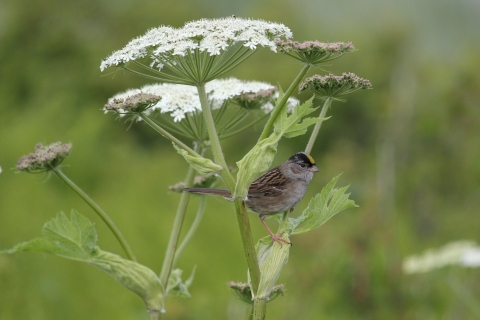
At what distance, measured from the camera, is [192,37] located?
242 centimetres

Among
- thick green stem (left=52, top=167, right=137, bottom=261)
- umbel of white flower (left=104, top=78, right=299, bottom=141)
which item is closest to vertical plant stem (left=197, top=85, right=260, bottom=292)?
umbel of white flower (left=104, top=78, right=299, bottom=141)

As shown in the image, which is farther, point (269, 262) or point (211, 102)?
point (211, 102)

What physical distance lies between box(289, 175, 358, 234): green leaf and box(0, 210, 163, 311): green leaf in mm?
726

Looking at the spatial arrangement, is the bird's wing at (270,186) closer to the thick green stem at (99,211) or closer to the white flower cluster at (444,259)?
the thick green stem at (99,211)

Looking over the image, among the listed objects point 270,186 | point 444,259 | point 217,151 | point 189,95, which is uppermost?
point 444,259

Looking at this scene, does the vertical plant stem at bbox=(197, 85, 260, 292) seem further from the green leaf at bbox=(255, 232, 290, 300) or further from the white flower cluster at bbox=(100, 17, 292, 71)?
the white flower cluster at bbox=(100, 17, 292, 71)

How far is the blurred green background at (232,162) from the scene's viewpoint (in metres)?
6.50

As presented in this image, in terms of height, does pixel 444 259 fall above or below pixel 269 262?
above

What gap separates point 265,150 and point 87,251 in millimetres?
907

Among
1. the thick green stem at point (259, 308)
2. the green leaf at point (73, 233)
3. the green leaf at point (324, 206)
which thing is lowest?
the thick green stem at point (259, 308)

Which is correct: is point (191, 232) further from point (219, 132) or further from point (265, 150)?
point (265, 150)

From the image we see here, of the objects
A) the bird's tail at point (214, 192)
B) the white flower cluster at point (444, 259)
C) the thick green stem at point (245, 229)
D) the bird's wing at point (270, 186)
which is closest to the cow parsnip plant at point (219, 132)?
the thick green stem at point (245, 229)

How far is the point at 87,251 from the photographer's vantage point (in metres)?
2.64

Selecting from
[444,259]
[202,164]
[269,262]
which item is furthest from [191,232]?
[444,259]
